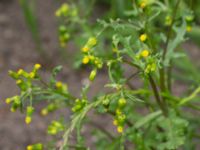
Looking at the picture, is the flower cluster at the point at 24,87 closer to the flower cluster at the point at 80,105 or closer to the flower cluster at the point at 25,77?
the flower cluster at the point at 25,77

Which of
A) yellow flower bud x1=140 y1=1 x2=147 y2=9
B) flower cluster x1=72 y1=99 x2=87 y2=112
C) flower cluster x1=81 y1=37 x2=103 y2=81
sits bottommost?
flower cluster x1=72 y1=99 x2=87 y2=112

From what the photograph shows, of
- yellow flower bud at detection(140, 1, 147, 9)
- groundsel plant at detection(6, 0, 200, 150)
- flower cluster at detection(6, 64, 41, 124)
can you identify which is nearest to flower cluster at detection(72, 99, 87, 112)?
groundsel plant at detection(6, 0, 200, 150)

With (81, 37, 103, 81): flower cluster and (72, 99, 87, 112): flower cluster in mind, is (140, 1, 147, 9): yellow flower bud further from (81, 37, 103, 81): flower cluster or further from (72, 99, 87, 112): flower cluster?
(72, 99, 87, 112): flower cluster

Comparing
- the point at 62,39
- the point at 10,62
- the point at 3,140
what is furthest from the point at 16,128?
the point at 62,39

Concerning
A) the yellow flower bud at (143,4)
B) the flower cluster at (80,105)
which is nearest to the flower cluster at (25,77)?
the flower cluster at (80,105)

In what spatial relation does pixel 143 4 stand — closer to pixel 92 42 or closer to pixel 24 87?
pixel 92 42

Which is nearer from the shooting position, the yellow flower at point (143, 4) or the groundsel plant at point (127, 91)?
the groundsel plant at point (127, 91)

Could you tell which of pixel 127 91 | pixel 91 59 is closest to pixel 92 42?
pixel 91 59

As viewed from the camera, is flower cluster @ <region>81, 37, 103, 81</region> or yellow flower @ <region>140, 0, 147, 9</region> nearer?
flower cluster @ <region>81, 37, 103, 81</region>

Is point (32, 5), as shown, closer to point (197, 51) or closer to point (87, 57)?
point (197, 51)

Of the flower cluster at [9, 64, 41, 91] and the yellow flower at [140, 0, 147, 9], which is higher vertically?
the yellow flower at [140, 0, 147, 9]

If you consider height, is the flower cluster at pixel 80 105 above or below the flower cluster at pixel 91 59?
below
